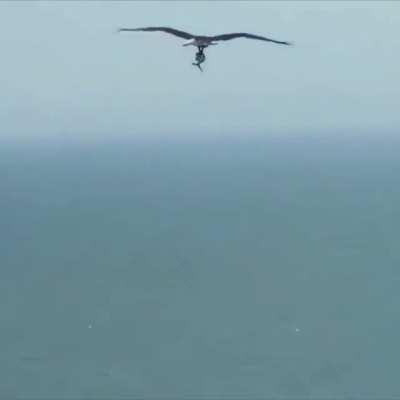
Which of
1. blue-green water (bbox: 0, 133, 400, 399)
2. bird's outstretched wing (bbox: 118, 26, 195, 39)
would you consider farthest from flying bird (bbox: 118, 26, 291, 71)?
blue-green water (bbox: 0, 133, 400, 399)

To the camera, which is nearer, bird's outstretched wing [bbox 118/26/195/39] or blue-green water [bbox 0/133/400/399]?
bird's outstretched wing [bbox 118/26/195/39]

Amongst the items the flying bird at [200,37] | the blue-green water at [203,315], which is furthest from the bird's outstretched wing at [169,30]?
the blue-green water at [203,315]

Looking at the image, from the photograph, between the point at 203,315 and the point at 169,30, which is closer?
the point at 169,30

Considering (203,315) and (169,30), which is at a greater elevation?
(169,30)

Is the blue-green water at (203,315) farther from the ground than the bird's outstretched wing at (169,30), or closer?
closer

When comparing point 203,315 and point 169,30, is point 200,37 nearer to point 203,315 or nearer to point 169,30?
point 169,30

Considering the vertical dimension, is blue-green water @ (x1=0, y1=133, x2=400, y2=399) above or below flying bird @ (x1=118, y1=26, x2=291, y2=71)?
below

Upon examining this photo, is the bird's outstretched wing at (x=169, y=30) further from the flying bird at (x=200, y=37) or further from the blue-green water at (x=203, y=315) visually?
the blue-green water at (x=203, y=315)

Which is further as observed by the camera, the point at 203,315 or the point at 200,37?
the point at 203,315

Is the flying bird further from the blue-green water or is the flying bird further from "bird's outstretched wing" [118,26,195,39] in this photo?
the blue-green water

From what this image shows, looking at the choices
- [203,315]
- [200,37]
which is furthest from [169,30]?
[203,315]

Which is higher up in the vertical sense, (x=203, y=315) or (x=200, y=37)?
(x=200, y=37)
